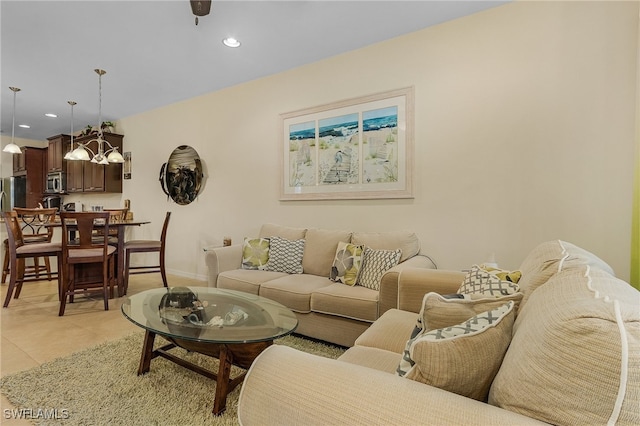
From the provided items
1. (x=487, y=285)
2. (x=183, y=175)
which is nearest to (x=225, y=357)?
(x=487, y=285)

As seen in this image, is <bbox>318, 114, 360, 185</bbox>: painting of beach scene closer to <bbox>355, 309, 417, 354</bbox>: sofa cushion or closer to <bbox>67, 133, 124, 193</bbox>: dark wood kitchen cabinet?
<bbox>355, 309, 417, 354</bbox>: sofa cushion

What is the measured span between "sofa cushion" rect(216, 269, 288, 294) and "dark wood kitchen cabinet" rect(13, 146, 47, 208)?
6.42 m

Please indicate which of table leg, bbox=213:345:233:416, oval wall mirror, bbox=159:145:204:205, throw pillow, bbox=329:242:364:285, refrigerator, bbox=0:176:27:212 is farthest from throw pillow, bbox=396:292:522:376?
refrigerator, bbox=0:176:27:212

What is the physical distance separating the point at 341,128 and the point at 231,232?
203 cm

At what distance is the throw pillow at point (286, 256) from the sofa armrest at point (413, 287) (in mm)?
1128

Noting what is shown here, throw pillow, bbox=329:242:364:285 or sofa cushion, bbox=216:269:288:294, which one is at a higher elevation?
throw pillow, bbox=329:242:364:285

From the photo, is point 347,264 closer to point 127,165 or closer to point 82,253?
point 82,253

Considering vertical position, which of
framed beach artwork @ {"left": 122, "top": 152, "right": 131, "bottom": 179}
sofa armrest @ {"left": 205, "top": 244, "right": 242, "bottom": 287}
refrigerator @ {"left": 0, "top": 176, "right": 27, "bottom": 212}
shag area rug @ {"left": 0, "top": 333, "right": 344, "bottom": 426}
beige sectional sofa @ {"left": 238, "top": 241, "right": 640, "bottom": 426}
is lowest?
shag area rug @ {"left": 0, "top": 333, "right": 344, "bottom": 426}

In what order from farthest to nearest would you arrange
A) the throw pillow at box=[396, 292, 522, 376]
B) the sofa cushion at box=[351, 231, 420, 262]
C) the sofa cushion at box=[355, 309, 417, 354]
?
the sofa cushion at box=[351, 231, 420, 262] < the sofa cushion at box=[355, 309, 417, 354] < the throw pillow at box=[396, 292, 522, 376]

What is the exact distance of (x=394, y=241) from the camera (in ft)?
9.15

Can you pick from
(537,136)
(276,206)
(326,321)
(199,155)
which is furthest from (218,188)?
(537,136)

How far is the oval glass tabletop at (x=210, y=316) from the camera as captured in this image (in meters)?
1.63

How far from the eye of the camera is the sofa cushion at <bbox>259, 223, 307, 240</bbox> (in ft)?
10.9

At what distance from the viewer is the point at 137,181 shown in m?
5.48
